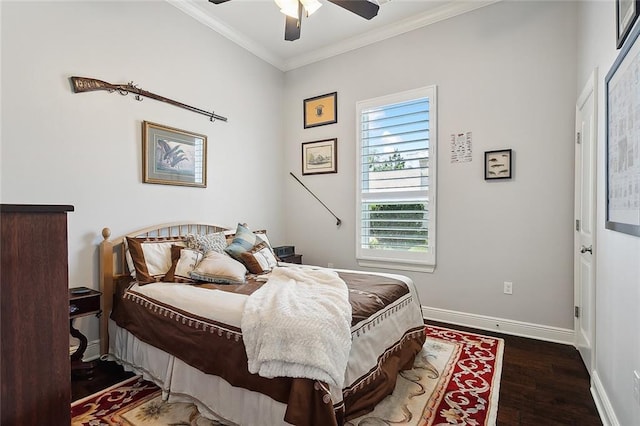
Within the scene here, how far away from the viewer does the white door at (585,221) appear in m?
2.17

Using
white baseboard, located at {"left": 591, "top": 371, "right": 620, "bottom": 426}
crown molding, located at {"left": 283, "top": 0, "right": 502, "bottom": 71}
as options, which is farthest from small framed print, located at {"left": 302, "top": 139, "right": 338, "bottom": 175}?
white baseboard, located at {"left": 591, "top": 371, "right": 620, "bottom": 426}

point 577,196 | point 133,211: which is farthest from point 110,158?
point 577,196

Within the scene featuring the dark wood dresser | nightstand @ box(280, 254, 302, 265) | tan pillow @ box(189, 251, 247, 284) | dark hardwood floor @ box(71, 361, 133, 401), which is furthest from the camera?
nightstand @ box(280, 254, 302, 265)

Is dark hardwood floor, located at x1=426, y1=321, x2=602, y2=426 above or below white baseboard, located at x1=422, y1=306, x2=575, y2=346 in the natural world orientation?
below

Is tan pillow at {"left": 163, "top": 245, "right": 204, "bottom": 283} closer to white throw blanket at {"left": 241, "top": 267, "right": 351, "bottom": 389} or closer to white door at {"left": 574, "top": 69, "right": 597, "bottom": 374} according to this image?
white throw blanket at {"left": 241, "top": 267, "right": 351, "bottom": 389}

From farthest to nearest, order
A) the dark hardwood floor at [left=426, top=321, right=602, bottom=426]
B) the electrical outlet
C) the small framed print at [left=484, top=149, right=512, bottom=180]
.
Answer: the small framed print at [left=484, top=149, right=512, bottom=180] → the dark hardwood floor at [left=426, top=321, right=602, bottom=426] → the electrical outlet

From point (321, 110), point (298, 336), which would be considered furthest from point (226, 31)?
point (298, 336)

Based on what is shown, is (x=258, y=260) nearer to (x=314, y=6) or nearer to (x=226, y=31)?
(x=314, y=6)

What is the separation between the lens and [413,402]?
1939 mm

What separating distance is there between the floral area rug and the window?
130 cm

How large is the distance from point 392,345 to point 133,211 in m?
2.41

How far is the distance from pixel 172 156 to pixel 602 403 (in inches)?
146

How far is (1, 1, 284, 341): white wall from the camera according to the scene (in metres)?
2.20

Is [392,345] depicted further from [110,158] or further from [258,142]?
[258,142]
